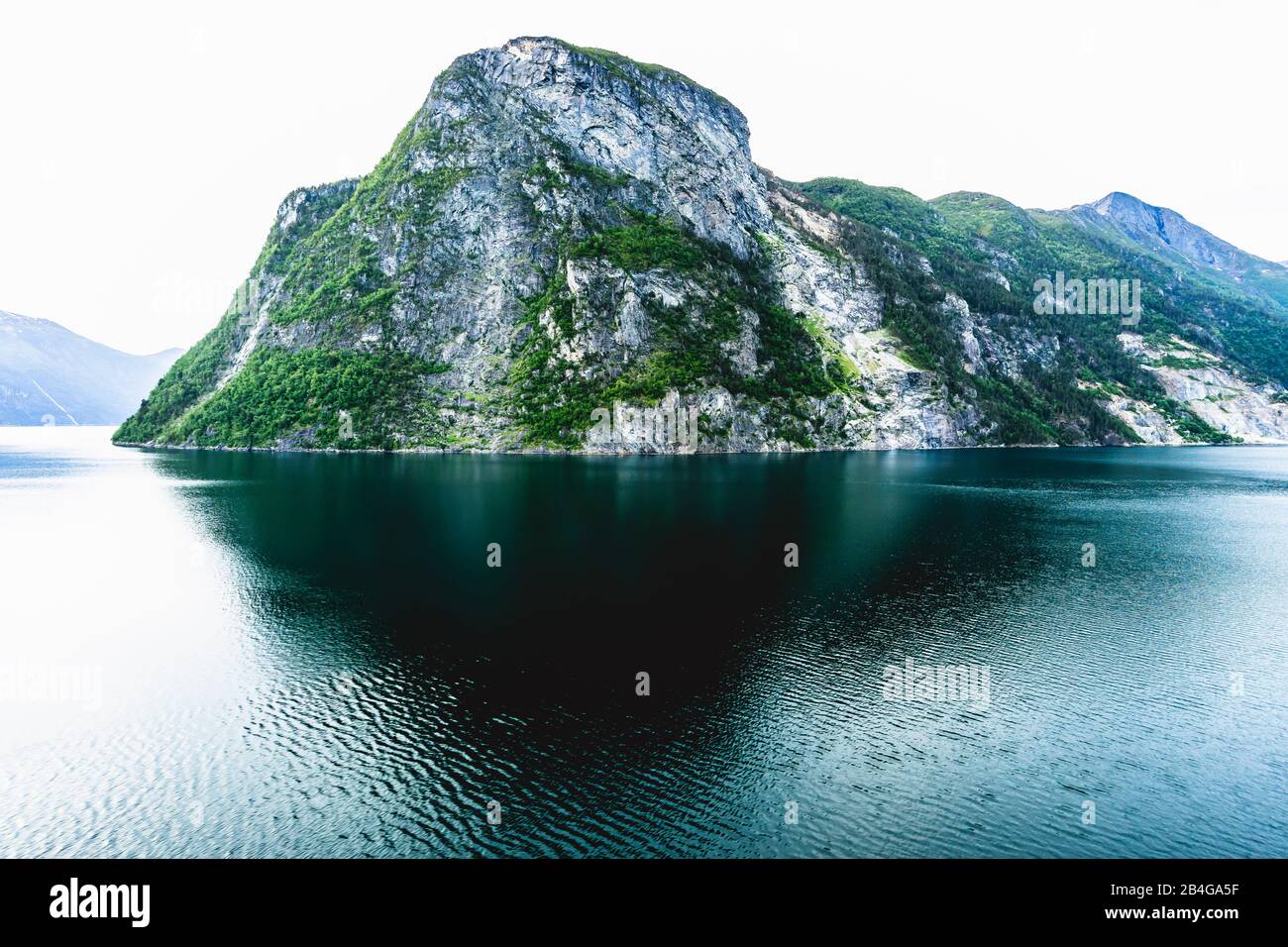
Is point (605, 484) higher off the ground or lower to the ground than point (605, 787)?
higher

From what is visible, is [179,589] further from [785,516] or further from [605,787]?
[785,516]

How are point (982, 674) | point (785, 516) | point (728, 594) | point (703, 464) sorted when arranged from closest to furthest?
point (982, 674) → point (728, 594) → point (785, 516) → point (703, 464)

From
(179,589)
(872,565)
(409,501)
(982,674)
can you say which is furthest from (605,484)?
(982,674)

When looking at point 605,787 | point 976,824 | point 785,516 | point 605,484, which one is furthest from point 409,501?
point 976,824

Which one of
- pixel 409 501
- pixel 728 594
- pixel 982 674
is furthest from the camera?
pixel 409 501
